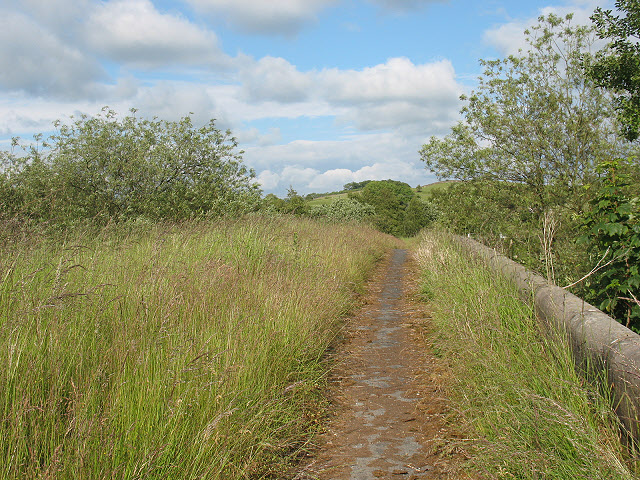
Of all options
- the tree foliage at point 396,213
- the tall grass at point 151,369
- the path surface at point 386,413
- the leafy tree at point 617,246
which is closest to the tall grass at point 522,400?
the path surface at point 386,413

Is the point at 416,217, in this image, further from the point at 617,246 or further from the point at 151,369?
the point at 151,369

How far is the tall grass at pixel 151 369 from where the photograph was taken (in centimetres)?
259

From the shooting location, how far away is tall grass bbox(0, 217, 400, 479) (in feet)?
8.50

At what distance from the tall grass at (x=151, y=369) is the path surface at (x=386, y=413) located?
29 cm

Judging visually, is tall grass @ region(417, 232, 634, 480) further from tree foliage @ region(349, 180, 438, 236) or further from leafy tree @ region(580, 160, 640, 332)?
tree foliage @ region(349, 180, 438, 236)

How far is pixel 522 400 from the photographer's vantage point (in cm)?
331

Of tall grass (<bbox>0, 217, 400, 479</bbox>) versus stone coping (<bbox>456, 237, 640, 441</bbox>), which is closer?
tall grass (<bbox>0, 217, 400, 479</bbox>)

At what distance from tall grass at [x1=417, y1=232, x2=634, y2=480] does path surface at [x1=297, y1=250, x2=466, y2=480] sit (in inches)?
9.8

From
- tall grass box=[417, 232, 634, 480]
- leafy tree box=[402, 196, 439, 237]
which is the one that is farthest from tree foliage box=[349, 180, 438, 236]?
tall grass box=[417, 232, 634, 480]

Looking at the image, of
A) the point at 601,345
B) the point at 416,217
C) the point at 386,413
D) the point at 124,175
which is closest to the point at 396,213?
the point at 416,217

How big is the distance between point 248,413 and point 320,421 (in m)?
0.88

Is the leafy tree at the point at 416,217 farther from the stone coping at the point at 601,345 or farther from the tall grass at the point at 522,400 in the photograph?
the stone coping at the point at 601,345

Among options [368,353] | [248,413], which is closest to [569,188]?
[368,353]

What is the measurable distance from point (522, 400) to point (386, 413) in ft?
4.75
